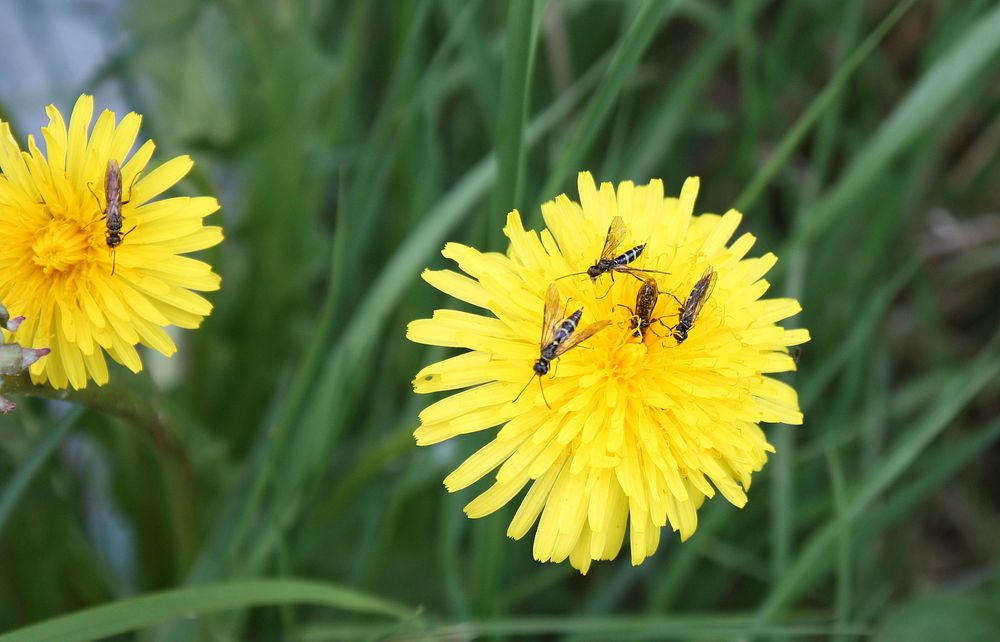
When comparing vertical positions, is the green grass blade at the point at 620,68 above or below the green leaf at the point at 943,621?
above

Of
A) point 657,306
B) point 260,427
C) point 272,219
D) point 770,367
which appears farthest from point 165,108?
point 770,367

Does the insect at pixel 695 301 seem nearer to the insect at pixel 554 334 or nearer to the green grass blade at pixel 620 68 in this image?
the insect at pixel 554 334

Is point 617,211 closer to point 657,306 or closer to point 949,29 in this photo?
point 657,306

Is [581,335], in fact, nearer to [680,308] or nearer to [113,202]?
[680,308]

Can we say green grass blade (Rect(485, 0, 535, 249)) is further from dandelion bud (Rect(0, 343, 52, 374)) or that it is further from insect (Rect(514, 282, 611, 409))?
dandelion bud (Rect(0, 343, 52, 374))

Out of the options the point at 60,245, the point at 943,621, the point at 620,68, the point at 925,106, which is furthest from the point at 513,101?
the point at 943,621

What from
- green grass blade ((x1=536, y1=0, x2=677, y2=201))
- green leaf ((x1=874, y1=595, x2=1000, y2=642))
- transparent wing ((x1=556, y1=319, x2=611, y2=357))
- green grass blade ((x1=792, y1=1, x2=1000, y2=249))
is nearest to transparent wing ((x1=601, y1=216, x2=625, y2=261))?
transparent wing ((x1=556, y1=319, x2=611, y2=357))

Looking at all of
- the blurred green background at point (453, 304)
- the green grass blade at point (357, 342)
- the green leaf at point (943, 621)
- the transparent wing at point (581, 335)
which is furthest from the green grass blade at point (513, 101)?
the green leaf at point (943, 621)
